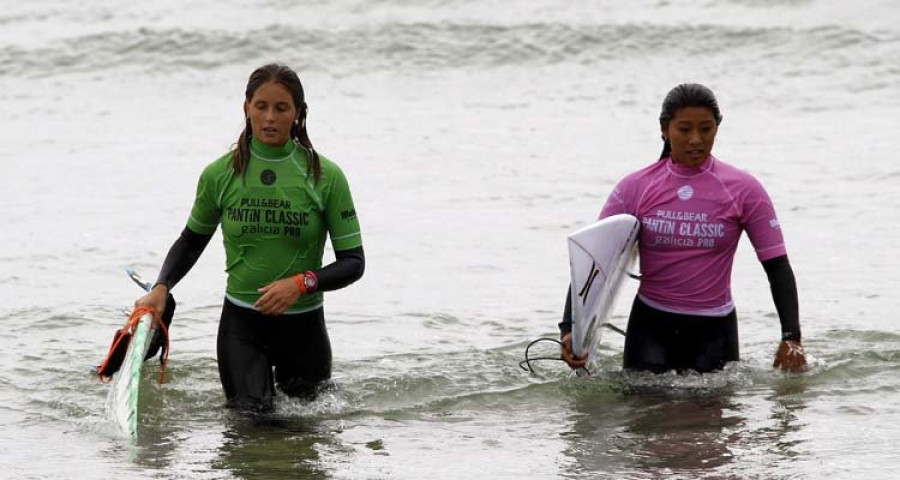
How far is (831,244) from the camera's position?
1148 cm

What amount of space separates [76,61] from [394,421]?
54.0 ft

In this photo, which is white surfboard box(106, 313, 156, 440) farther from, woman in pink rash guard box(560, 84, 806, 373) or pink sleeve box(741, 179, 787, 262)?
pink sleeve box(741, 179, 787, 262)

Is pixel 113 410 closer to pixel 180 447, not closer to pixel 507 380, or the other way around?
pixel 180 447

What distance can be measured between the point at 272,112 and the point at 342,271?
0.71 metres

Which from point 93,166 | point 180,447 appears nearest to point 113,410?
point 180,447

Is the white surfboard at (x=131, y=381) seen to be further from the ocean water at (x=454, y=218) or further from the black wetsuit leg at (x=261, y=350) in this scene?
the black wetsuit leg at (x=261, y=350)

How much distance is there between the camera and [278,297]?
222 inches

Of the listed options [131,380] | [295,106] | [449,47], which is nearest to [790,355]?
[295,106]

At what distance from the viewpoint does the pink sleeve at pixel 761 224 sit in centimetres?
619

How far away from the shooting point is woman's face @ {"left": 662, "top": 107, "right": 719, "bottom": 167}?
6.17m

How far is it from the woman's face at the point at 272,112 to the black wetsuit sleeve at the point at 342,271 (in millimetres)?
548

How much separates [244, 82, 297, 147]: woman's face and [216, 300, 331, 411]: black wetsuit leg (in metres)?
0.76

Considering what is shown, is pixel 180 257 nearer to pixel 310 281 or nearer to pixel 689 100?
pixel 310 281

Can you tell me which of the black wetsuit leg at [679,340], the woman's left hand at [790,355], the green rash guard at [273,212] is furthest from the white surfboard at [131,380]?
the woman's left hand at [790,355]
